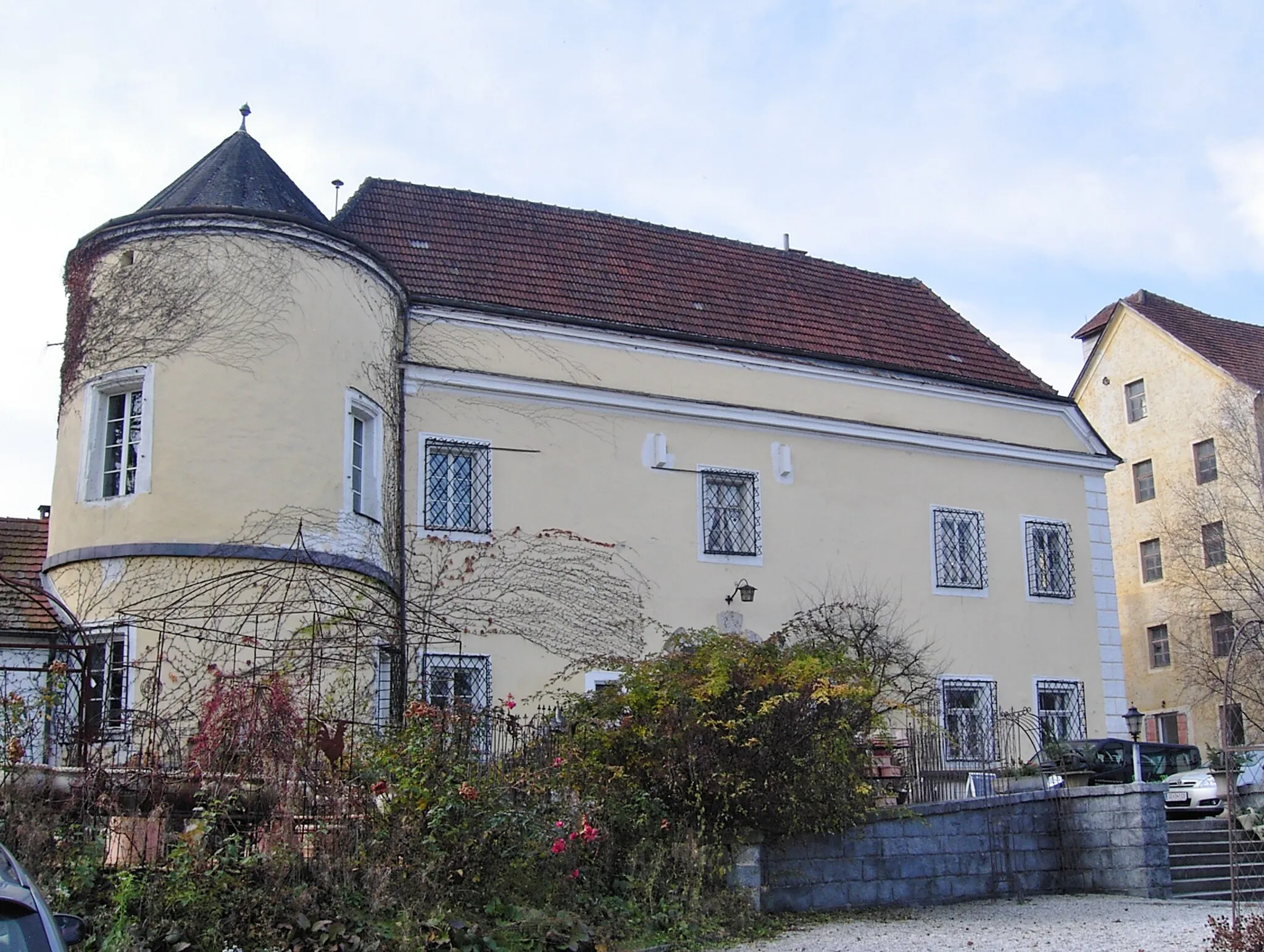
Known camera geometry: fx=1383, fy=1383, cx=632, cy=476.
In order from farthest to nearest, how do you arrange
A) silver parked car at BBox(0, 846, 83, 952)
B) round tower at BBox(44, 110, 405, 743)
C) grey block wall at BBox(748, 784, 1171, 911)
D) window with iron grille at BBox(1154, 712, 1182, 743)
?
1. window with iron grille at BBox(1154, 712, 1182, 743)
2. round tower at BBox(44, 110, 405, 743)
3. grey block wall at BBox(748, 784, 1171, 911)
4. silver parked car at BBox(0, 846, 83, 952)

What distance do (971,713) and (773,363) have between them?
6.18 meters

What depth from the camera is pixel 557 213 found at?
23.2 meters

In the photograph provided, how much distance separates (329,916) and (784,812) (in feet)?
15.4

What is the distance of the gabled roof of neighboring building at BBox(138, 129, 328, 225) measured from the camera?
16.5 meters

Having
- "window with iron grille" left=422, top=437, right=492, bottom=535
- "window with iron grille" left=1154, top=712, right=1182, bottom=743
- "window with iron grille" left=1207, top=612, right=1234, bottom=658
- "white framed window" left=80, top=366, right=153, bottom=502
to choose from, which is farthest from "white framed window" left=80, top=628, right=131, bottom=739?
"window with iron grille" left=1154, top=712, right=1182, bottom=743

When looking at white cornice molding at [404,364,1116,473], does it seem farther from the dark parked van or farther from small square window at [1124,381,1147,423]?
small square window at [1124,381,1147,423]

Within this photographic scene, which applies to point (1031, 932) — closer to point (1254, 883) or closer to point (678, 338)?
point (1254, 883)

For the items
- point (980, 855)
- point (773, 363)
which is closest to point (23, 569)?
point (773, 363)

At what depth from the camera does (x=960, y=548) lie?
2225 cm

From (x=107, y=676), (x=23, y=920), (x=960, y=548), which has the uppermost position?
(x=960, y=548)

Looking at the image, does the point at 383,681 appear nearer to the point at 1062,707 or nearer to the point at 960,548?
the point at 960,548

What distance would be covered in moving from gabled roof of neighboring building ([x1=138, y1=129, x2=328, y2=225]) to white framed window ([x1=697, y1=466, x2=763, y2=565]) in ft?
22.1

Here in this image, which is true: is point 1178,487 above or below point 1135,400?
below

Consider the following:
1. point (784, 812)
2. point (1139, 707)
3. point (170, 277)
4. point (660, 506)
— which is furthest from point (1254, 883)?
point (1139, 707)
